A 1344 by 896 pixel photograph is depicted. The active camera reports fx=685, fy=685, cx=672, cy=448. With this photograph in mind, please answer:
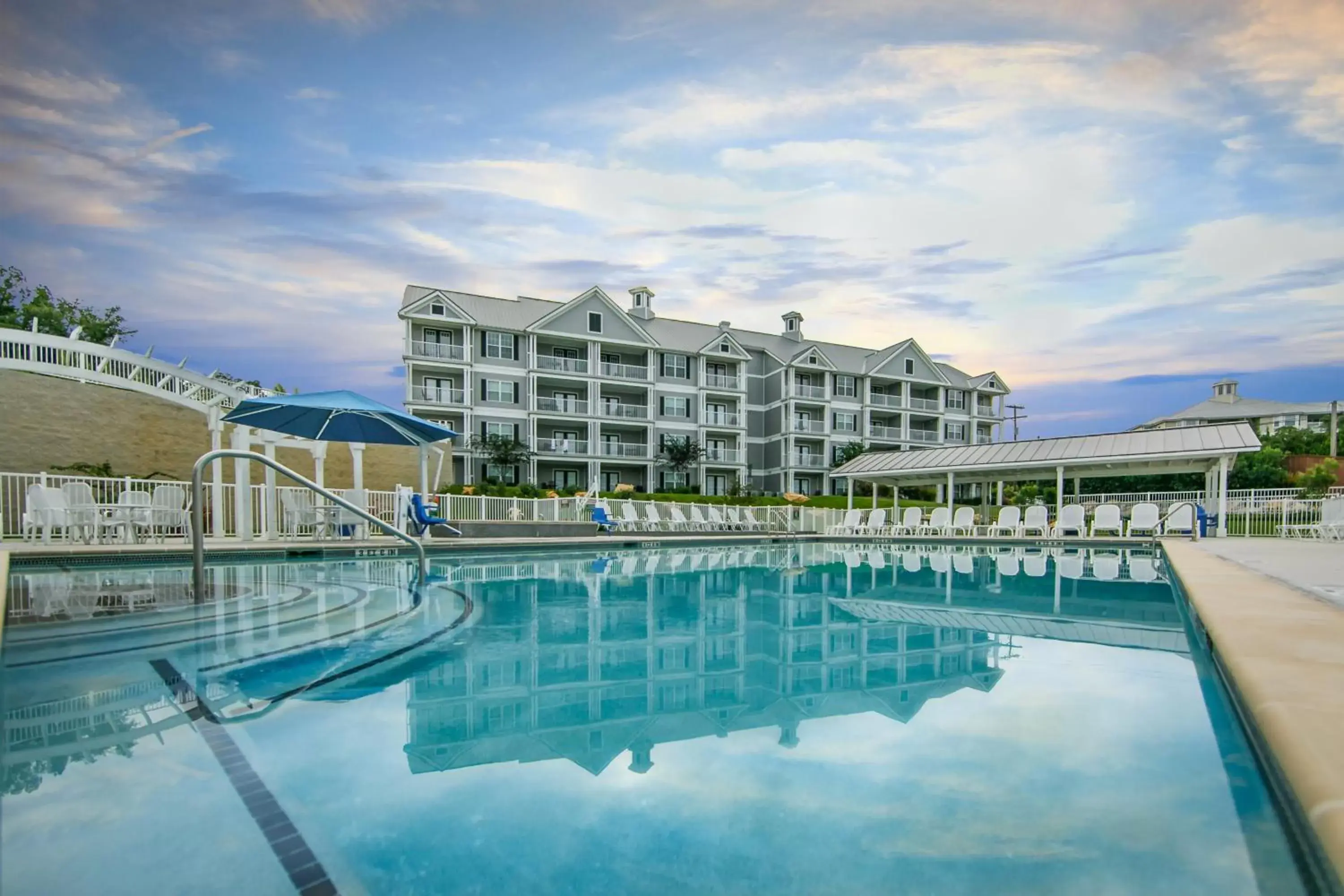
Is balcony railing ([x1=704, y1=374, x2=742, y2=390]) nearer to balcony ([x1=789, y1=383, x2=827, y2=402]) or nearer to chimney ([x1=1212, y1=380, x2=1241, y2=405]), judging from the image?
balcony ([x1=789, y1=383, x2=827, y2=402])

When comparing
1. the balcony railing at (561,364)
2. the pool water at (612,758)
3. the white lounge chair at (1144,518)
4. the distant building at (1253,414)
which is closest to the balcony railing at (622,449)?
the balcony railing at (561,364)

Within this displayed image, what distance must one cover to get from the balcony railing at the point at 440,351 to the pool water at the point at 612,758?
96.7 ft

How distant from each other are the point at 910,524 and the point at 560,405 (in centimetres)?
2097

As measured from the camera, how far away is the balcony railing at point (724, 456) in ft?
136

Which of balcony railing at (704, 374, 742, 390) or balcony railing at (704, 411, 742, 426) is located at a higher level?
balcony railing at (704, 374, 742, 390)

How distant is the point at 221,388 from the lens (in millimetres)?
14125

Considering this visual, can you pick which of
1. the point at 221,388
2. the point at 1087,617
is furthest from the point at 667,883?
the point at 221,388

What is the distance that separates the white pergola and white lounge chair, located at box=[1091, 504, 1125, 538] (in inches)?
64.5

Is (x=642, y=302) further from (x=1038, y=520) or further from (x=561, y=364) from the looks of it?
(x=1038, y=520)

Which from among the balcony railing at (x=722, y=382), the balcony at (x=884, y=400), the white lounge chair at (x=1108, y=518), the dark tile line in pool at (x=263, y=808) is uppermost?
the balcony railing at (x=722, y=382)

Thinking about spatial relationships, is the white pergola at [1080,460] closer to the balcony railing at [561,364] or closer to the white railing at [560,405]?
the white railing at [560,405]

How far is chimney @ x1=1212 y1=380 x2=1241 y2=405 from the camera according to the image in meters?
79.9

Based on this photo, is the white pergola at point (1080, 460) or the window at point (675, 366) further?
the window at point (675, 366)

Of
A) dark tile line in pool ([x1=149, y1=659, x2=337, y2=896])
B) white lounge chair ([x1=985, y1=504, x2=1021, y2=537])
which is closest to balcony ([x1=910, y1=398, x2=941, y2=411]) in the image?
white lounge chair ([x1=985, y1=504, x2=1021, y2=537])
